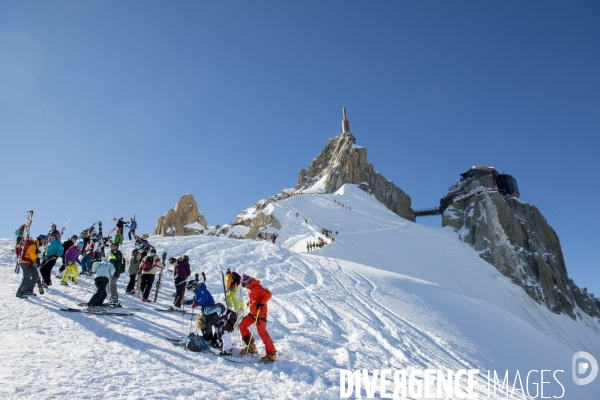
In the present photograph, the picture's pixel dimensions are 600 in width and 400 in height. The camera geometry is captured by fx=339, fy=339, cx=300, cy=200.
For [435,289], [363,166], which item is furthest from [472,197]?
[435,289]

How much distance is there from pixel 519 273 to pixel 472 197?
15.8m

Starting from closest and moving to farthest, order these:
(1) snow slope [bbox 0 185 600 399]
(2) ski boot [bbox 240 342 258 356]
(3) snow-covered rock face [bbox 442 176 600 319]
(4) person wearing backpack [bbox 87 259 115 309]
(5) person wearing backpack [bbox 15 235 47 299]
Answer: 1. (1) snow slope [bbox 0 185 600 399]
2. (2) ski boot [bbox 240 342 258 356]
3. (4) person wearing backpack [bbox 87 259 115 309]
4. (5) person wearing backpack [bbox 15 235 47 299]
5. (3) snow-covered rock face [bbox 442 176 600 319]

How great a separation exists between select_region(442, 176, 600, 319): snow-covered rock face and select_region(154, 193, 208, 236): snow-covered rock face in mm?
47306

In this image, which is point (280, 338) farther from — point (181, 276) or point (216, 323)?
point (181, 276)

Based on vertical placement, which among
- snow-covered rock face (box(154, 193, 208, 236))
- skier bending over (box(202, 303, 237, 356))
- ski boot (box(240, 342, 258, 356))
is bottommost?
ski boot (box(240, 342, 258, 356))

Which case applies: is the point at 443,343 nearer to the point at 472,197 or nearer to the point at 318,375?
the point at 318,375

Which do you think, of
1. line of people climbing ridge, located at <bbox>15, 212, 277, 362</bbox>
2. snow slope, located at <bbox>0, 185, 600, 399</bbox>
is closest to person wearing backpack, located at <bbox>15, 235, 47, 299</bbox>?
line of people climbing ridge, located at <bbox>15, 212, 277, 362</bbox>

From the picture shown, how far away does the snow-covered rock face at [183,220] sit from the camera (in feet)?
222

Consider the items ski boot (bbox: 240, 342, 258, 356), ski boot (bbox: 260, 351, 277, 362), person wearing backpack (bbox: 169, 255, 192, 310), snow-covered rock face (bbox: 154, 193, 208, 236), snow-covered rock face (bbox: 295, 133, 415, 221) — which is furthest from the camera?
snow-covered rock face (bbox: 295, 133, 415, 221)

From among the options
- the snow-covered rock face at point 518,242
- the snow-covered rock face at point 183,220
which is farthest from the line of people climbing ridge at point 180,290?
the snow-covered rock face at point 183,220

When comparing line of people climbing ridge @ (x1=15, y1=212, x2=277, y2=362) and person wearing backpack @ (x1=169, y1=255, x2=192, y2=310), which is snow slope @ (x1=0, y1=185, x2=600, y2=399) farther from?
person wearing backpack @ (x1=169, y1=255, x2=192, y2=310)

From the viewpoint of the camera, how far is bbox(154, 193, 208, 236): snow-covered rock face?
67688mm

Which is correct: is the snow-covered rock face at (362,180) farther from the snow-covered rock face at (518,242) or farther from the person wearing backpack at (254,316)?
the person wearing backpack at (254,316)

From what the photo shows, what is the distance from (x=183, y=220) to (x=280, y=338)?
65.6 metres
